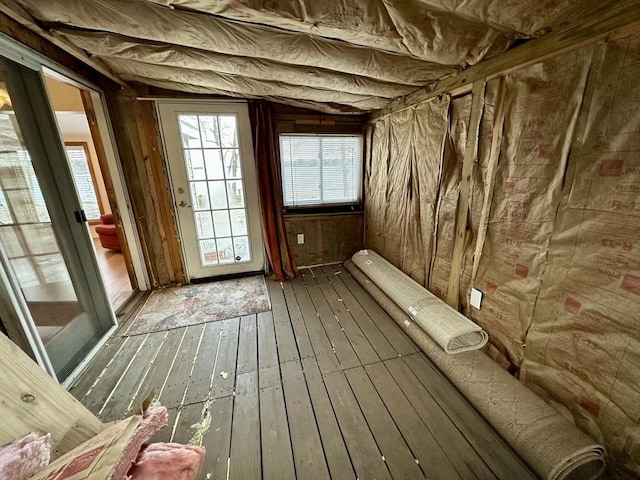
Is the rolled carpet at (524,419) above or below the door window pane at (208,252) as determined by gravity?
below

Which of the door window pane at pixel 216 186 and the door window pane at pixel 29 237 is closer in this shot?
the door window pane at pixel 29 237

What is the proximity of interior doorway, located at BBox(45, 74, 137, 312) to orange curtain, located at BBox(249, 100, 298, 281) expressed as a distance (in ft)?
4.77

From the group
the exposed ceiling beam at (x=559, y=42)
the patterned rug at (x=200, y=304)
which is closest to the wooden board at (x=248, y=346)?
the patterned rug at (x=200, y=304)

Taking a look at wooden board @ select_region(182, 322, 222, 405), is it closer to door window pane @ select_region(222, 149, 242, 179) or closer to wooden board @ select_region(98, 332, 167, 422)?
wooden board @ select_region(98, 332, 167, 422)

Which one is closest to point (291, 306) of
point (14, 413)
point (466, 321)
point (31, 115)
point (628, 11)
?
point (466, 321)

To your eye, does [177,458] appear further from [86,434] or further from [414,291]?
[414,291]

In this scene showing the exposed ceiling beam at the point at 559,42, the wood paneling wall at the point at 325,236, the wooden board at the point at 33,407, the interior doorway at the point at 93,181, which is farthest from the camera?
the wood paneling wall at the point at 325,236

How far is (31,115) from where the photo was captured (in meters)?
1.58

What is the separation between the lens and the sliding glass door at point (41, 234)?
1.38 meters

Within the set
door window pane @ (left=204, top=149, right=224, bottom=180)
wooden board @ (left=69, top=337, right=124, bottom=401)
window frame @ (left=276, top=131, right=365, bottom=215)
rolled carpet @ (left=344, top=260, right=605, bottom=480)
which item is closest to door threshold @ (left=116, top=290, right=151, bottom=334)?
wooden board @ (left=69, top=337, right=124, bottom=401)

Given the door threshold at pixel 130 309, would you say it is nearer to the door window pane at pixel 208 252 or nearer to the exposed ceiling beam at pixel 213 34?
the door window pane at pixel 208 252

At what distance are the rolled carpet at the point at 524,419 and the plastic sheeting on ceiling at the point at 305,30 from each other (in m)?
1.77

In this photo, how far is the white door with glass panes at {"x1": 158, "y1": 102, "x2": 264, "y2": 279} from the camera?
8.70ft

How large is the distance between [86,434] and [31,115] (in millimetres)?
1881
